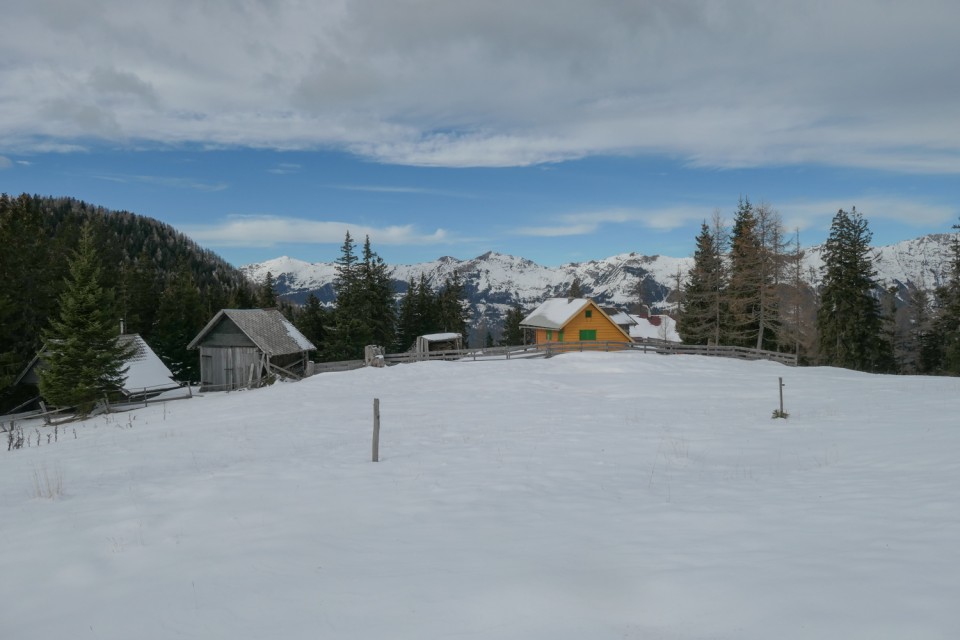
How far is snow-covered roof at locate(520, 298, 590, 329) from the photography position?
145 feet

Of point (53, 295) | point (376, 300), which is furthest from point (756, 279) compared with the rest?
point (53, 295)

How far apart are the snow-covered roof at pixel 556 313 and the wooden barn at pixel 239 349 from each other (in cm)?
2100

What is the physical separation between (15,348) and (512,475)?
43050mm

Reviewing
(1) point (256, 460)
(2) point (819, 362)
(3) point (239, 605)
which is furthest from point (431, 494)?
(2) point (819, 362)

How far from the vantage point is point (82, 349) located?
29.8 meters

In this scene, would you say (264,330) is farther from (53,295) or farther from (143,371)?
(53,295)

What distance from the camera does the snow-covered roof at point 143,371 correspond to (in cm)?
3541

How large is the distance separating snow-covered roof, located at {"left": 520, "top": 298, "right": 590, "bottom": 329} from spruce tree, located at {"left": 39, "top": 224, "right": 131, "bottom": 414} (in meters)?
31.3

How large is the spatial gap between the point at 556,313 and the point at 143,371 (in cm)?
3260

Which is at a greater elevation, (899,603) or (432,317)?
(432,317)

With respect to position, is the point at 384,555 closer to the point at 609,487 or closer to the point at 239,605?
the point at 239,605

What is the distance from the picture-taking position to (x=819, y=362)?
44.7 metres

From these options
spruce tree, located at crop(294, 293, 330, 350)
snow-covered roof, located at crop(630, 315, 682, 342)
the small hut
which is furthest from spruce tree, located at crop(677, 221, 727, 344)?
snow-covered roof, located at crop(630, 315, 682, 342)

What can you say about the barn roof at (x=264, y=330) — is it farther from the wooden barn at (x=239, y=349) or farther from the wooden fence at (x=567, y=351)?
the wooden fence at (x=567, y=351)
